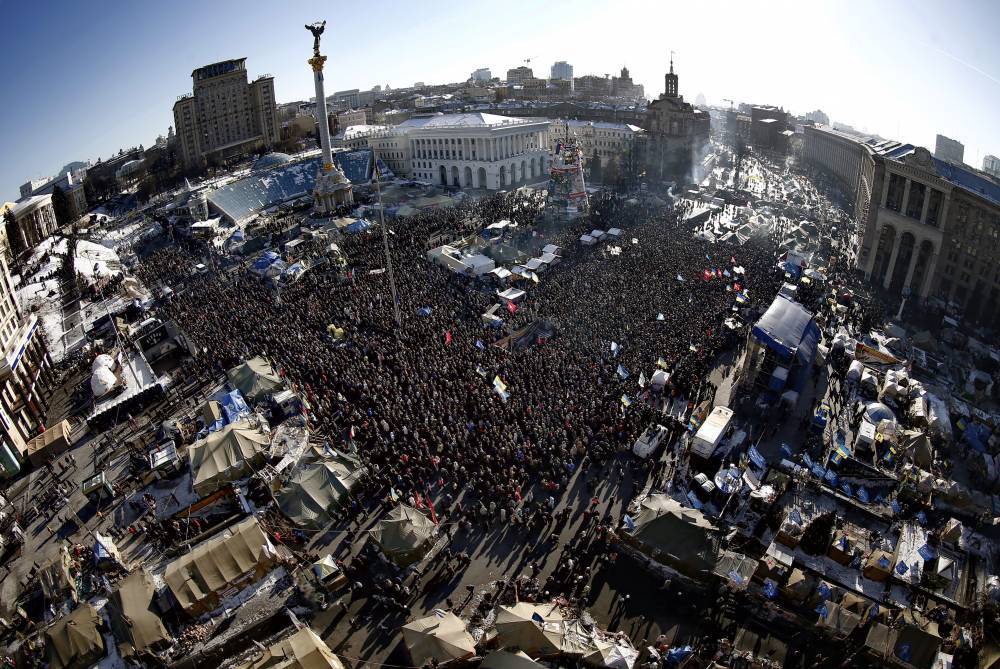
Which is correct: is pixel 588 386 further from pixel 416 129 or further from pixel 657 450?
pixel 416 129

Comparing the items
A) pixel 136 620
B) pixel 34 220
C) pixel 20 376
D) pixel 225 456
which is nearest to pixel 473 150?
pixel 34 220

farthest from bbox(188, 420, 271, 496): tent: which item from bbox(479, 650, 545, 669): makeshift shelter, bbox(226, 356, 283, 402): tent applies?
bbox(479, 650, 545, 669): makeshift shelter

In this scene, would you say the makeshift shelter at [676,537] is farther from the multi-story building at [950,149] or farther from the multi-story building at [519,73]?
the multi-story building at [519,73]

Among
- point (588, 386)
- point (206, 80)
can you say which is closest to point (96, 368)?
point (588, 386)

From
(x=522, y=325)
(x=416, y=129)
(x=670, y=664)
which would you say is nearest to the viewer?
(x=670, y=664)

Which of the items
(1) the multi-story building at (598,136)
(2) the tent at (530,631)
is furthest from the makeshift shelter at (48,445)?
(1) the multi-story building at (598,136)

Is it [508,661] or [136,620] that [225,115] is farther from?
[508,661]

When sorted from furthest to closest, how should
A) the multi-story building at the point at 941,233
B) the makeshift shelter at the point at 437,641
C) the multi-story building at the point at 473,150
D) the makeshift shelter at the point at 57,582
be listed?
the multi-story building at the point at 473,150 → the multi-story building at the point at 941,233 → the makeshift shelter at the point at 57,582 → the makeshift shelter at the point at 437,641
